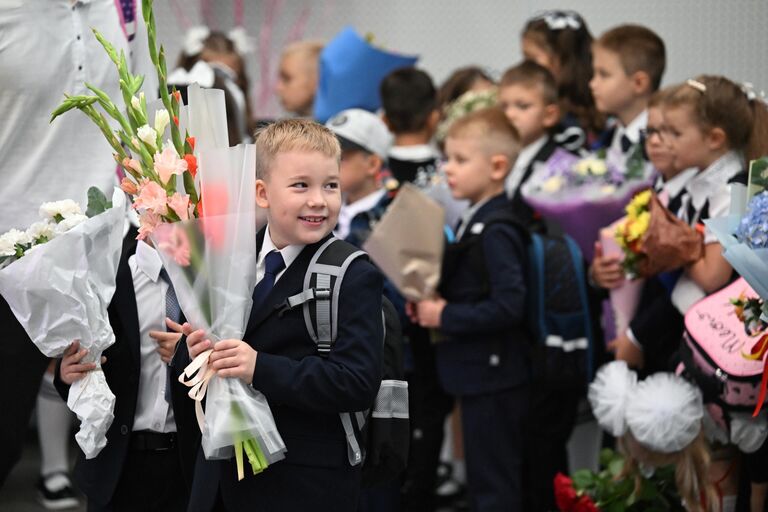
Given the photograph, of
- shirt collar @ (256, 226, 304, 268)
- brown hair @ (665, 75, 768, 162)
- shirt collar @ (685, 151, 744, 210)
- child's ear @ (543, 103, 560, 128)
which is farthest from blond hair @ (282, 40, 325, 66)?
shirt collar @ (256, 226, 304, 268)

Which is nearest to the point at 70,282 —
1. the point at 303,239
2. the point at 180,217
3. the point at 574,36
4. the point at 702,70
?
the point at 180,217

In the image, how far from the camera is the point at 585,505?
446 centimetres

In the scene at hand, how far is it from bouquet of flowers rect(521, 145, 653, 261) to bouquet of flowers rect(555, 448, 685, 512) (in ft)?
3.40

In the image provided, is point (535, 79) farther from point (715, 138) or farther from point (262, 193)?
point (262, 193)

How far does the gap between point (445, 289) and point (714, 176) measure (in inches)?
48.8

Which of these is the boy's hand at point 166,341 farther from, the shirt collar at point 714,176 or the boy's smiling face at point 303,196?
the shirt collar at point 714,176

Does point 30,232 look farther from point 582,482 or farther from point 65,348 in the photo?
point 582,482

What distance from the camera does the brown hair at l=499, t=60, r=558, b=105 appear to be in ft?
18.5

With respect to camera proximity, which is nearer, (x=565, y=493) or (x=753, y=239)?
(x=753, y=239)

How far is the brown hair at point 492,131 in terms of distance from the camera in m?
5.04

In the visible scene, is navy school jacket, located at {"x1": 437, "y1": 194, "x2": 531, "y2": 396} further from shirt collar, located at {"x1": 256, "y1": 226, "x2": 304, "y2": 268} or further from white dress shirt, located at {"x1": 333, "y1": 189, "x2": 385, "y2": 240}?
shirt collar, located at {"x1": 256, "y1": 226, "x2": 304, "y2": 268}

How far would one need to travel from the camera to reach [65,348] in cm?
336

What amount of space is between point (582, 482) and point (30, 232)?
2382 millimetres

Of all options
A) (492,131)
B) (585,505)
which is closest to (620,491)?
(585,505)
